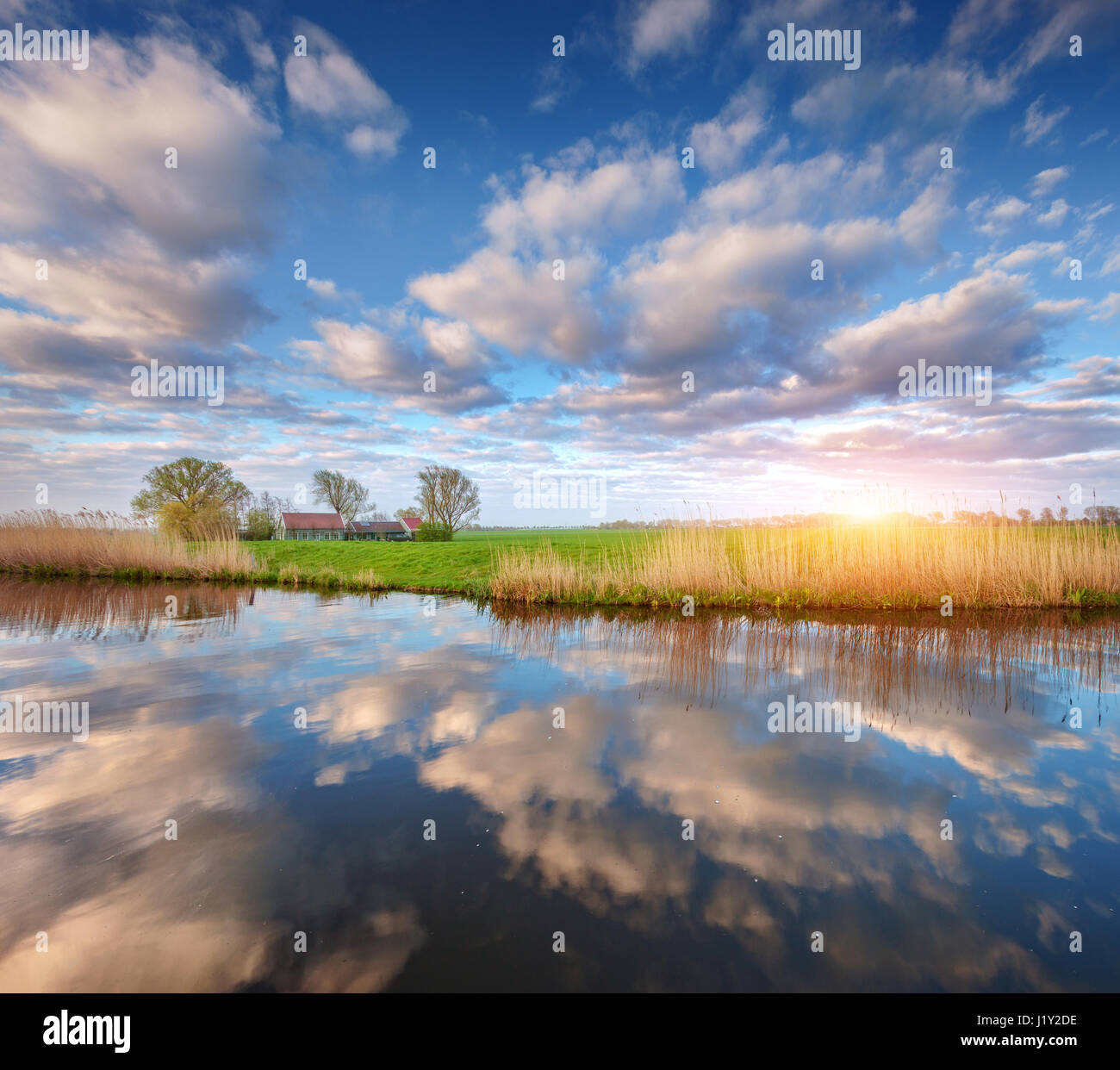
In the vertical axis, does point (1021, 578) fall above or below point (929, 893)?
above

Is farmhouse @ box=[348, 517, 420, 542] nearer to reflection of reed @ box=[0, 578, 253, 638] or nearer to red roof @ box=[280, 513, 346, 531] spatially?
red roof @ box=[280, 513, 346, 531]

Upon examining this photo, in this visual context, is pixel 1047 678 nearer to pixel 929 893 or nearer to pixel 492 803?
pixel 929 893

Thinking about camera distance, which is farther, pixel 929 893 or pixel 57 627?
pixel 57 627

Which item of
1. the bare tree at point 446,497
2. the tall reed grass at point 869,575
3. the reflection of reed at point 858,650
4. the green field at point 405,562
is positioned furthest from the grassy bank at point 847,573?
the bare tree at point 446,497

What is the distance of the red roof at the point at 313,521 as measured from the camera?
2815 inches

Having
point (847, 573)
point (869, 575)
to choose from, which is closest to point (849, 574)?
point (847, 573)

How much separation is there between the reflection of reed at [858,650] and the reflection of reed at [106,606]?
9266 mm

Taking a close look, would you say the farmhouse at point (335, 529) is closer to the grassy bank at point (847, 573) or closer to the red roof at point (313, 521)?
the red roof at point (313, 521)

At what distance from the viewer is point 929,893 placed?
365 cm

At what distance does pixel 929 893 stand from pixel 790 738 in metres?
2.76

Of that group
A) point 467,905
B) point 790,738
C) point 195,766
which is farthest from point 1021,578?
point 195,766

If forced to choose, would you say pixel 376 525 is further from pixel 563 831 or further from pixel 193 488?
pixel 563 831

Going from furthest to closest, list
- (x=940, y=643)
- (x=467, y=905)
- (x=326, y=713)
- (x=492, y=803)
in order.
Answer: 1. (x=940, y=643)
2. (x=326, y=713)
3. (x=492, y=803)
4. (x=467, y=905)
